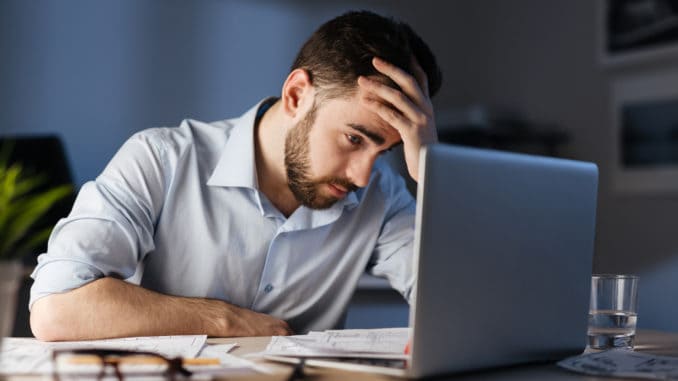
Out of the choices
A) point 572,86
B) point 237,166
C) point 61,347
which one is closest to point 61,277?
point 61,347

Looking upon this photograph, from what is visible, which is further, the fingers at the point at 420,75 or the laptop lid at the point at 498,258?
the fingers at the point at 420,75

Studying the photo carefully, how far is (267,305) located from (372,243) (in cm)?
27

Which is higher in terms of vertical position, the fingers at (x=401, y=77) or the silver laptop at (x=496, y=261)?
the fingers at (x=401, y=77)

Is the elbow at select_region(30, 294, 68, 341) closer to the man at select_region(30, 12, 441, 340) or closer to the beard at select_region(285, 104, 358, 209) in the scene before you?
the man at select_region(30, 12, 441, 340)

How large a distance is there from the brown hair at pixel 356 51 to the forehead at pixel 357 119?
0.02 metres

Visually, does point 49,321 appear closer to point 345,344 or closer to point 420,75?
point 345,344

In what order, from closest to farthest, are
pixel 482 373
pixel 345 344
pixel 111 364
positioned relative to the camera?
pixel 111 364 → pixel 482 373 → pixel 345 344

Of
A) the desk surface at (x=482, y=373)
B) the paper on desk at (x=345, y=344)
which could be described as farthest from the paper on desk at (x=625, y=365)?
the paper on desk at (x=345, y=344)

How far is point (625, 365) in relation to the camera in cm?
96

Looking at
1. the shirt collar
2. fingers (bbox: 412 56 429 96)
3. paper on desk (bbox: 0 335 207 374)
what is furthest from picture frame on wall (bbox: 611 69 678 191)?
paper on desk (bbox: 0 335 207 374)

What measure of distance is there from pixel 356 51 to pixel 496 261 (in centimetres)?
72

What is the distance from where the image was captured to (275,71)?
3.08 metres

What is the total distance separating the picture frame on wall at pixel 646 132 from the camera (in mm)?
2613

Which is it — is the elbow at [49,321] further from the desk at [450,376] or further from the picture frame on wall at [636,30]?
the picture frame on wall at [636,30]
